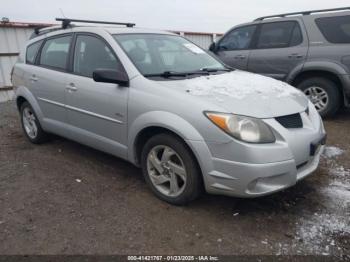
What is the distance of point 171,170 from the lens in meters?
3.27

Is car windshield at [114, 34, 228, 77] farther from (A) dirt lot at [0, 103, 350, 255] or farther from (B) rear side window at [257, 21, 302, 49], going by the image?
(B) rear side window at [257, 21, 302, 49]

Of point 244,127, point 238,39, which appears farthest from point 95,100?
point 238,39

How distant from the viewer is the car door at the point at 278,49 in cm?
646

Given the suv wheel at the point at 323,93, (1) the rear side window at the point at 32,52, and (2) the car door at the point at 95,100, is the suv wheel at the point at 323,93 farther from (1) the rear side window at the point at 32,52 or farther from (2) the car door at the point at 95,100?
(1) the rear side window at the point at 32,52

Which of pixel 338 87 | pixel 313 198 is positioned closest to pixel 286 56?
pixel 338 87

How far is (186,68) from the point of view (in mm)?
3875

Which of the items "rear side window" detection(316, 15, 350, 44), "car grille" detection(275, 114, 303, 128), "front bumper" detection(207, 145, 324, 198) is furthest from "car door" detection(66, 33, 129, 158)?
"rear side window" detection(316, 15, 350, 44)

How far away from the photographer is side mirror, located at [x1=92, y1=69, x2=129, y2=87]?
11.2 ft

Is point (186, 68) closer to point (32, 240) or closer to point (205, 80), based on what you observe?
point (205, 80)

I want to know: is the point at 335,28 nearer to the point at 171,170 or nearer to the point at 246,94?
Answer: the point at 246,94

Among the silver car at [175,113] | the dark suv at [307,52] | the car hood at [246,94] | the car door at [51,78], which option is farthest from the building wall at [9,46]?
the car hood at [246,94]

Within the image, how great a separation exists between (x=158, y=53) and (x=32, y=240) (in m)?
2.28

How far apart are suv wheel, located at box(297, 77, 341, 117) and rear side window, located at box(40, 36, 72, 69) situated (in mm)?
4217

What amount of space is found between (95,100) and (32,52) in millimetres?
2003
